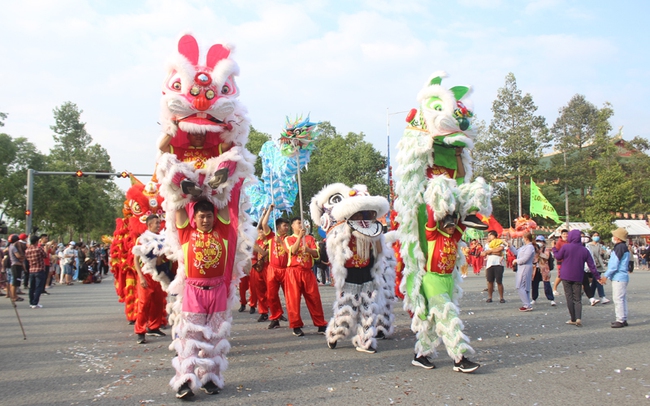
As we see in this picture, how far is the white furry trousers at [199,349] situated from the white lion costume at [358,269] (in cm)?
200

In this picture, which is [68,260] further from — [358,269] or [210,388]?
[210,388]

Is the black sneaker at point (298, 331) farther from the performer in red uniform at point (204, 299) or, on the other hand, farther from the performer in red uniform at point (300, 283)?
the performer in red uniform at point (204, 299)

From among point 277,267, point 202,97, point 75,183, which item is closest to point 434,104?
point 202,97

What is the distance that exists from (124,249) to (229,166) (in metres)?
4.28

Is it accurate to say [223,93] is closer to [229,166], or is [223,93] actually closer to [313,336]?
[229,166]

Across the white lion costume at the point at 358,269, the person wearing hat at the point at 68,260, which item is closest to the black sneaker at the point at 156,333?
the white lion costume at the point at 358,269

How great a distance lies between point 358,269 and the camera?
21.7 ft

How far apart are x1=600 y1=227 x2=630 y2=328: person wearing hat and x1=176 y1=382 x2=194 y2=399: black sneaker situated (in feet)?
21.7

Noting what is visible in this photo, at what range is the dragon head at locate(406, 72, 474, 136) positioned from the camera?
575 centimetres

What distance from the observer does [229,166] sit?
498 centimetres

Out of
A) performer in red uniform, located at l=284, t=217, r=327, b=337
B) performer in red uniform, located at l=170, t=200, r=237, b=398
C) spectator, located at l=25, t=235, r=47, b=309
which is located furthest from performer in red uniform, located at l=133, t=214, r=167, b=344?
spectator, located at l=25, t=235, r=47, b=309

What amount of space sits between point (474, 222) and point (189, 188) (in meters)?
2.87

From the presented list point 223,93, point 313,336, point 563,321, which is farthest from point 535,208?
point 223,93

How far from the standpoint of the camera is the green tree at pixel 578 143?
40.8 meters
